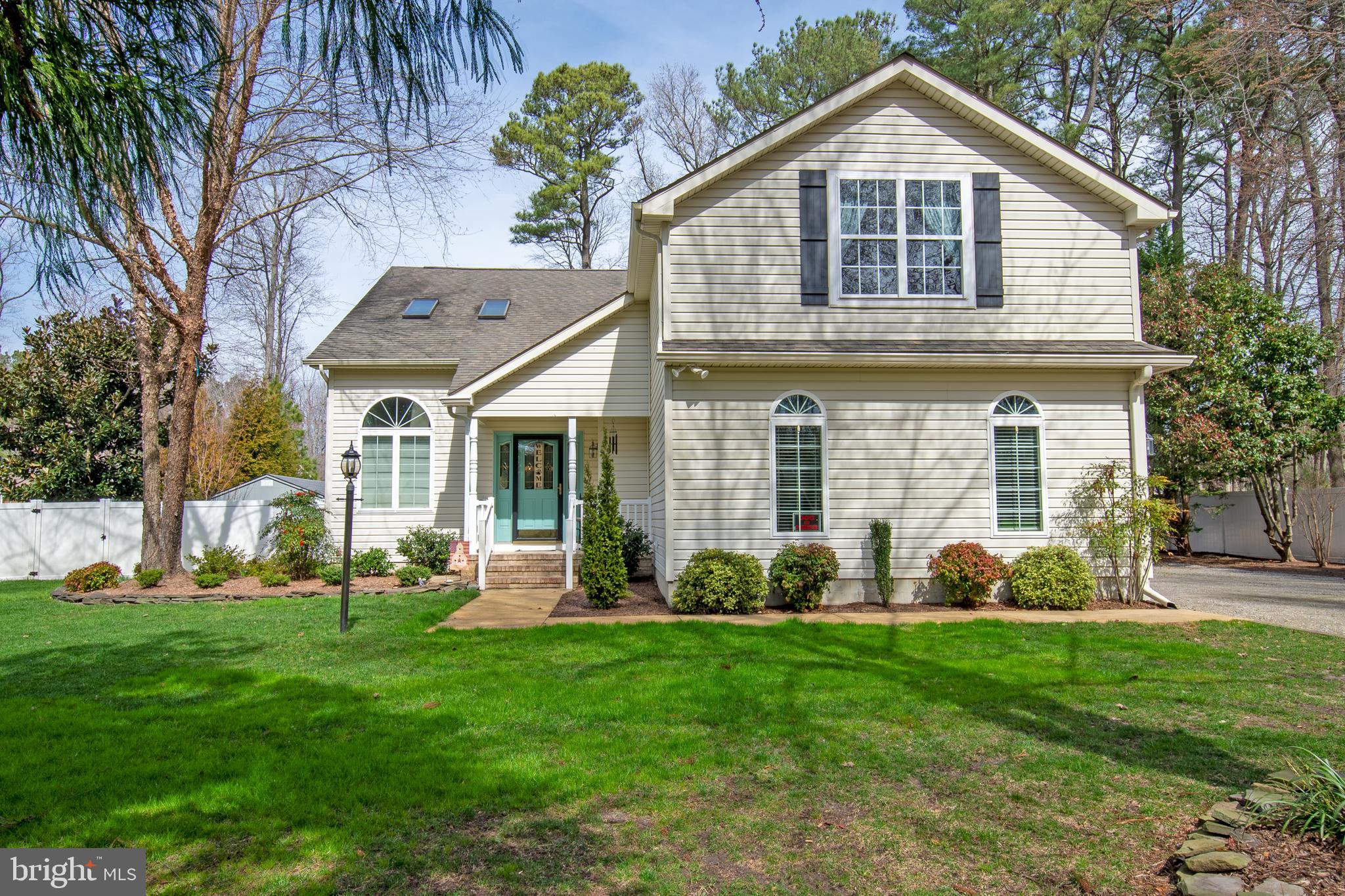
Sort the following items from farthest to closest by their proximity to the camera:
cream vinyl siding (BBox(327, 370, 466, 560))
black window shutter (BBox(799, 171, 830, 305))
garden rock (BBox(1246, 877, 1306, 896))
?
1. cream vinyl siding (BBox(327, 370, 466, 560))
2. black window shutter (BBox(799, 171, 830, 305))
3. garden rock (BBox(1246, 877, 1306, 896))

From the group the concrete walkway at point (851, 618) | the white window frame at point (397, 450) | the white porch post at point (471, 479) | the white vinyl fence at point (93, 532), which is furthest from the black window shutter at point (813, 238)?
the white vinyl fence at point (93, 532)

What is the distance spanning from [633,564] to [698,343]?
422 cm

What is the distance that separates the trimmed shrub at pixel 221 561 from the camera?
43.6ft

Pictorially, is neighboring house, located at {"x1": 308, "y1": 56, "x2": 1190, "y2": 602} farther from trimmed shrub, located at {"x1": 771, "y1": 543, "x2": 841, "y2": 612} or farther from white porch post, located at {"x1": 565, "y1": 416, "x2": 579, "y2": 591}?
white porch post, located at {"x1": 565, "y1": 416, "x2": 579, "y2": 591}

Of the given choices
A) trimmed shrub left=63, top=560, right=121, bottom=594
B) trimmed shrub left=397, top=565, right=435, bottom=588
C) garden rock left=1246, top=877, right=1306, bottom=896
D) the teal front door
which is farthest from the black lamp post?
garden rock left=1246, top=877, right=1306, bottom=896

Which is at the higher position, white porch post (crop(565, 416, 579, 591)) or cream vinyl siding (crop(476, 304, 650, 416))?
cream vinyl siding (crop(476, 304, 650, 416))

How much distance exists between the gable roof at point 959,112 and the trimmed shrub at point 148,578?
991cm

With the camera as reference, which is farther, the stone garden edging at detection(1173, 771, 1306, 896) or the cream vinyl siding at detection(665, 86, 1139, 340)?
the cream vinyl siding at detection(665, 86, 1139, 340)

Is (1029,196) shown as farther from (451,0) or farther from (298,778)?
(298,778)

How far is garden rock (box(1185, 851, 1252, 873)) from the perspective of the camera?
3.02 metres

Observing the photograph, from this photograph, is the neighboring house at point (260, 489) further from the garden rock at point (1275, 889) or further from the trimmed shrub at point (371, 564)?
the garden rock at point (1275, 889)

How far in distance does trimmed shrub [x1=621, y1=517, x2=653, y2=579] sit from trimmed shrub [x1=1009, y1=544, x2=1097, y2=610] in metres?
5.48

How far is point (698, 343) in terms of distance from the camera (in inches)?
397

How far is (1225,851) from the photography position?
314 cm
